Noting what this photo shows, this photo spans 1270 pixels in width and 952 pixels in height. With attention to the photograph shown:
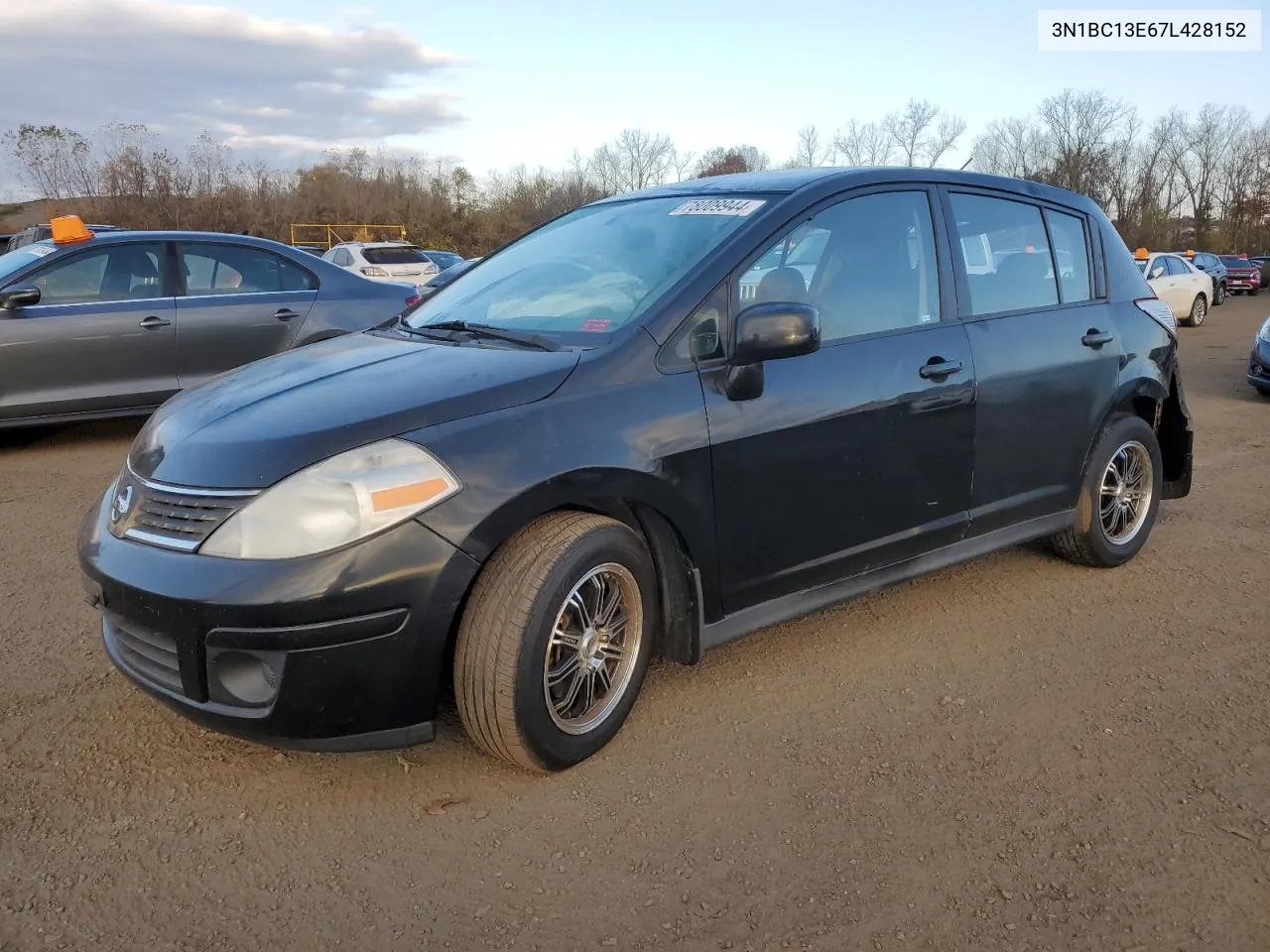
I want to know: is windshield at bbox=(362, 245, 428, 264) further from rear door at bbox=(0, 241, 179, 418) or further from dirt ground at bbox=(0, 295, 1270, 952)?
dirt ground at bbox=(0, 295, 1270, 952)

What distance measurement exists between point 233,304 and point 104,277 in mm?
869

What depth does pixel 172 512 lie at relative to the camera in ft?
8.73

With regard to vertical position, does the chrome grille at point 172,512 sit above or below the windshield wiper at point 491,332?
below

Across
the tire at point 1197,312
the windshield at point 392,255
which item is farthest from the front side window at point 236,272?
the tire at point 1197,312

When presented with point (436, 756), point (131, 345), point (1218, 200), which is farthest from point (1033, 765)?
point (1218, 200)

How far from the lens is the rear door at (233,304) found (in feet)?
24.2

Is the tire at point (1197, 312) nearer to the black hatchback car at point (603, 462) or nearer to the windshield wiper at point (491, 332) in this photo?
the black hatchback car at point (603, 462)

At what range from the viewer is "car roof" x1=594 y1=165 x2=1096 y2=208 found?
11.9ft

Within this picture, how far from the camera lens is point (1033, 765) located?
→ 296 centimetres

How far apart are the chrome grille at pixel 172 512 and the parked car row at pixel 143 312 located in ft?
15.8

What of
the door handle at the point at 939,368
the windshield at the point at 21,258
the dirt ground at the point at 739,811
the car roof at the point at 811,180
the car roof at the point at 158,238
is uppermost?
the car roof at the point at 158,238

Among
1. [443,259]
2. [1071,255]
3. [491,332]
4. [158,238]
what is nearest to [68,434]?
[158,238]

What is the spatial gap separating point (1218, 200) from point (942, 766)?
3455 inches

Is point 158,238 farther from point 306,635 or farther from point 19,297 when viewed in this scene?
point 306,635
